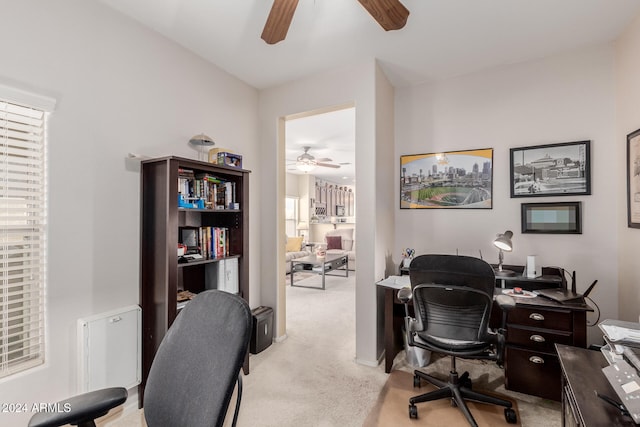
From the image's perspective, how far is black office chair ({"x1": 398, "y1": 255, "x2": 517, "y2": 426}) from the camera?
5.88 feet

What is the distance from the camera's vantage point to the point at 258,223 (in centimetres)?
328

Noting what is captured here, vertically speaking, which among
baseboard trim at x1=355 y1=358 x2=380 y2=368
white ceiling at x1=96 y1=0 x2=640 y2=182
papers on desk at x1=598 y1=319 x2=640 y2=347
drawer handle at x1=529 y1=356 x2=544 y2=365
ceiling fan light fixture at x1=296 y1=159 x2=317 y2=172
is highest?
white ceiling at x1=96 y1=0 x2=640 y2=182

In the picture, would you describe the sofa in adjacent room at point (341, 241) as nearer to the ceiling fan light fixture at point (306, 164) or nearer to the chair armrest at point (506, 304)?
the ceiling fan light fixture at point (306, 164)

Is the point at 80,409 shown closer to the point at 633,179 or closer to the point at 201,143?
the point at 201,143

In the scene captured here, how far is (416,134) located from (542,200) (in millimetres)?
1295

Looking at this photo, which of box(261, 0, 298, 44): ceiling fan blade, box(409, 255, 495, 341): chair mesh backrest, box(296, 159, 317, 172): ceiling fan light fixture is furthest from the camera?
box(296, 159, 317, 172): ceiling fan light fixture

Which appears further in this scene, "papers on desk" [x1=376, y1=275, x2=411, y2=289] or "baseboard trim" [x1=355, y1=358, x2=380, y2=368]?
"baseboard trim" [x1=355, y1=358, x2=380, y2=368]

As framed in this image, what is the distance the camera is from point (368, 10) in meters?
1.64

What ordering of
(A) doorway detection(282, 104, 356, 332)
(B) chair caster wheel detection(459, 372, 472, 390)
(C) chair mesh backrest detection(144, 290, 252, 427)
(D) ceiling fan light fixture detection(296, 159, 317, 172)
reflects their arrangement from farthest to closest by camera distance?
(D) ceiling fan light fixture detection(296, 159, 317, 172), (A) doorway detection(282, 104, 356, 332), (B) chair caster wheel detection(459, 372, 472, 390), (C) chair mesh backrest detection(144, 290, 252, 427)

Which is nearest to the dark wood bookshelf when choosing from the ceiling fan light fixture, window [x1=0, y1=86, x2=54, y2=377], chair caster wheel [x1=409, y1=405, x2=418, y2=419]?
window [x1=0, y1=86, x2=54, y2=377]

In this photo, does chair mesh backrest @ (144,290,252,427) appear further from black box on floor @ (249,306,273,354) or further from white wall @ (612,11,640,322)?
white wall @ (612,11,640,322)

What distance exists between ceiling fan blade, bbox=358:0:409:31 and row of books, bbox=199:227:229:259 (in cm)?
190

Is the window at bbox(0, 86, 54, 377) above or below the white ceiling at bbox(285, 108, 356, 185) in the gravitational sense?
below

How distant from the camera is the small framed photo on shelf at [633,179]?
204cm
